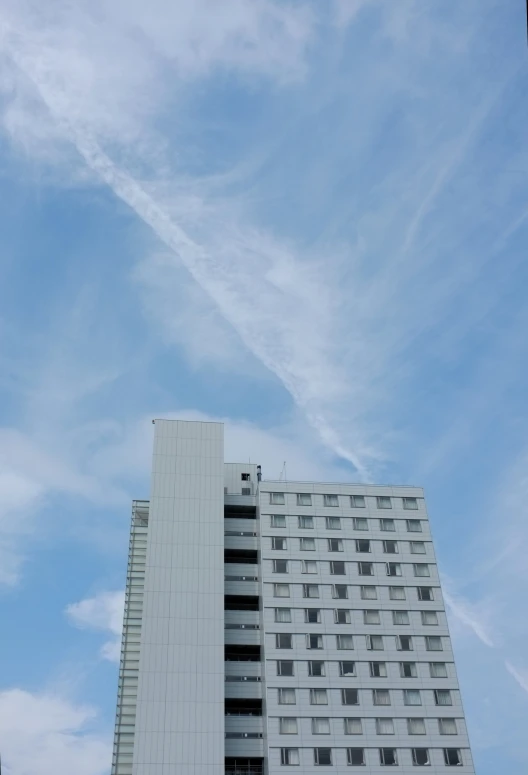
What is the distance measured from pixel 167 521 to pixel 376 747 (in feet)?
99.5

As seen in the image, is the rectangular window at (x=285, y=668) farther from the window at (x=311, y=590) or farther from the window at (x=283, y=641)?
the window at (x=311, y=590)

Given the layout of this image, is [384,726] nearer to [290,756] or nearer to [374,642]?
[374,642]

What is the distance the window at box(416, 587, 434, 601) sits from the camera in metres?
89.1

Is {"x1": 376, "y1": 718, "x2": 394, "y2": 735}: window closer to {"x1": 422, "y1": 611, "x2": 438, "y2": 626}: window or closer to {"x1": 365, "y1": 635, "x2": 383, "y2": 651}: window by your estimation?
{"x1": 365, "y1": 635, "x2": 383, "y2": 651}: window

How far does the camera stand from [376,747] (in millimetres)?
78750

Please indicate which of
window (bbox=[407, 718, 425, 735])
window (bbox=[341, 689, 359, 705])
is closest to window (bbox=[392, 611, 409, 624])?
window (bbox=[341, 689, 359, 705])

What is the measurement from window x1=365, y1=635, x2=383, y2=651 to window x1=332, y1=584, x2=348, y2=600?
4868 mm

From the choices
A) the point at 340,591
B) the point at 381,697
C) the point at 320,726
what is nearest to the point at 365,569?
the point at 340,591

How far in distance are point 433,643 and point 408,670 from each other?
4.29m

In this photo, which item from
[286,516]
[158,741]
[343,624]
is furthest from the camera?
[286,516]

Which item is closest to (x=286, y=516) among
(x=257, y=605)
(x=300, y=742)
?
(x=257, y=605)

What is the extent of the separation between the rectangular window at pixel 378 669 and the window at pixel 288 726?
9.33 m

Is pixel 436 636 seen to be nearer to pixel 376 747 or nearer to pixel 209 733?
pixel 376 747

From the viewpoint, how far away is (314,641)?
84188mm
